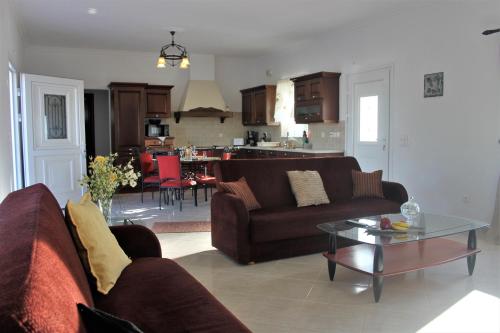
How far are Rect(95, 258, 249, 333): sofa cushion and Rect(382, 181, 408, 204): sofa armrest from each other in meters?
3.18

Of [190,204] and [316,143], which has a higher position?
[316,143]

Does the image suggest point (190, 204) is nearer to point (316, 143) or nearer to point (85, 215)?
point (316, 143)

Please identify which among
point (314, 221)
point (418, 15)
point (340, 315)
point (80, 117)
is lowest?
point (340, 315)

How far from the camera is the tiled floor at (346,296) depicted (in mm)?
2875

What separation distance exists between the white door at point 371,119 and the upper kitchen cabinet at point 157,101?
4187 mm

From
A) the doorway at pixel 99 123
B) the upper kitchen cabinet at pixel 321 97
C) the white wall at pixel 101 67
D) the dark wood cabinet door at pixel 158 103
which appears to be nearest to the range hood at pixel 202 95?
the white wall at pixel 101 67

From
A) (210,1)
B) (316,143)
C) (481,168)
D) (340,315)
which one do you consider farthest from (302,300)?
(316,143)

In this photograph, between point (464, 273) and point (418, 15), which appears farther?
point (418, 15)

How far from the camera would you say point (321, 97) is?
25.7 ft

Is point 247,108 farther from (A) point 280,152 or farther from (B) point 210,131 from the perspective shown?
(A) point 280,152

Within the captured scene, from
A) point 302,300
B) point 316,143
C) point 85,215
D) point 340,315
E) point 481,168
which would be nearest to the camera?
point 85,215

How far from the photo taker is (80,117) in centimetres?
738

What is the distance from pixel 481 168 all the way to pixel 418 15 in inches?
92.1

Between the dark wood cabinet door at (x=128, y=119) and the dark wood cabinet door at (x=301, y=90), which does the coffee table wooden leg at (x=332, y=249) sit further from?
the dark wood cabinet door at (x=128, y=119)
